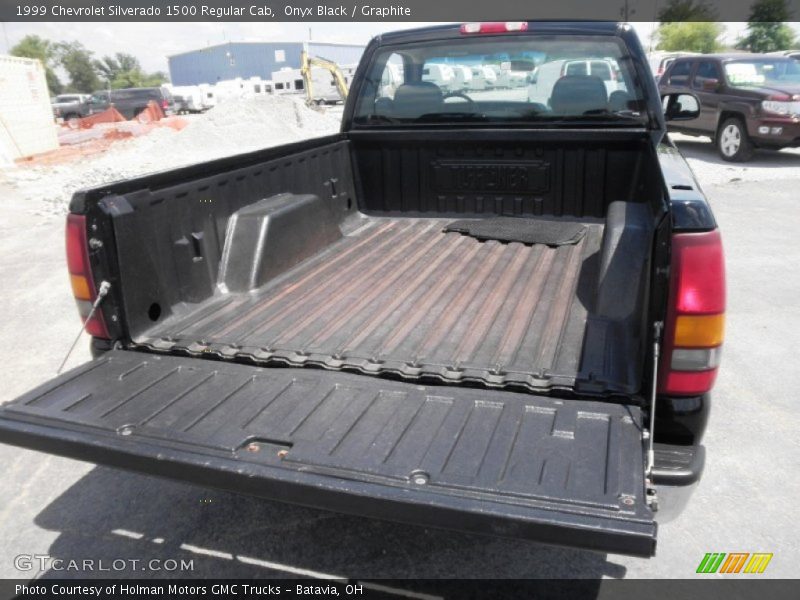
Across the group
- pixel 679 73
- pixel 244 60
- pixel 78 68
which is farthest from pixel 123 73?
pixel 679 73

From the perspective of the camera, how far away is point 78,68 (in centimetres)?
9294

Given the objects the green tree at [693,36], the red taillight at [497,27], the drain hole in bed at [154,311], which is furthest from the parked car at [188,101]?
the green tree at [693,36]

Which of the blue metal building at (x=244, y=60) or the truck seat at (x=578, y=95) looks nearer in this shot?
the truck seat at (x=578, y=95)

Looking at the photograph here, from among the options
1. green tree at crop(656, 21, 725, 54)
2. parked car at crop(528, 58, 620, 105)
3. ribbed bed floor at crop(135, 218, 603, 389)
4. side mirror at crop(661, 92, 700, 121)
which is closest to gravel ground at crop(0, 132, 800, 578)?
ribbed bed floor at crop(135, 218, 603, 389)

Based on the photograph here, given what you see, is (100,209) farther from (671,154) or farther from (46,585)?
(671,154)

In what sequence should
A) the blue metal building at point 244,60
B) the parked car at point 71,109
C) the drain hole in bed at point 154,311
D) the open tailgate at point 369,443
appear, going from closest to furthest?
the open tailgate at point 369,443, the drain hole in bed at point 154,311, the parked car at point 71,109, the blue metal building at point 244,60

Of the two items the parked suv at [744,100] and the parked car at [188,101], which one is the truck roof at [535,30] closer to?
the parked suv at [744,100]

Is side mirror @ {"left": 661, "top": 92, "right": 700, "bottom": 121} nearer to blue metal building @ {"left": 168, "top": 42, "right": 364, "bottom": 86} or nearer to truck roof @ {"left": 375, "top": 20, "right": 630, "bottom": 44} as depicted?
truck roof @ {"left": 375, "top": 20, "right": 630, "bottom": 44}

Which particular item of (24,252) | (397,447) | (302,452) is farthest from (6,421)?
(24,252)

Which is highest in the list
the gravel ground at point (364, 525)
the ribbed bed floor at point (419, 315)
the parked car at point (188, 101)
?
the ribbed bed floor at point (419, 315)

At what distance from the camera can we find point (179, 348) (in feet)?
8.54

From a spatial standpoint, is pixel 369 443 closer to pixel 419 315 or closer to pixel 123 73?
pixel 419 315

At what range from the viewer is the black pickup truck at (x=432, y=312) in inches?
71.1

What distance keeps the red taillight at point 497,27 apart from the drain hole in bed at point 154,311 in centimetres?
279
